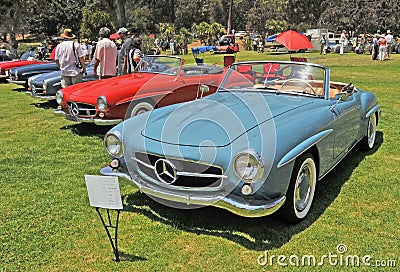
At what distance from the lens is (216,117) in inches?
156

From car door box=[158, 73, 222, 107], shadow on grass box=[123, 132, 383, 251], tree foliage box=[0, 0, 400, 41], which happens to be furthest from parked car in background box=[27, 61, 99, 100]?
tree foliage box=[0, 0, 400, 41]

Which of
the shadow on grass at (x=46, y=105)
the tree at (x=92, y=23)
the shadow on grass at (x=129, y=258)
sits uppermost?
the tree at (x=92, y=23)

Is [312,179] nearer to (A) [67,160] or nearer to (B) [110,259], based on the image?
(B) [110,259]

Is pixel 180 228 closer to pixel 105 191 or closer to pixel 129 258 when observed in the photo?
pixel 129 258

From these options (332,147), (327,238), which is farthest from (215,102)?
(327,238)

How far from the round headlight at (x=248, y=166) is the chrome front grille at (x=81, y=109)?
429 centimetres

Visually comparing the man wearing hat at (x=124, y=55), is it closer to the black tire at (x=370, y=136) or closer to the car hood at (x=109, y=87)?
the car hood at (x=109, y=87)

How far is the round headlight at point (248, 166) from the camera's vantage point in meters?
3.18

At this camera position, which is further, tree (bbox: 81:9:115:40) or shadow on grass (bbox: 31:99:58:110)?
tree (bbox: 81:9:115:40)

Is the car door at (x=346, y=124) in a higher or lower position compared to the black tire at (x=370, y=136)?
higher

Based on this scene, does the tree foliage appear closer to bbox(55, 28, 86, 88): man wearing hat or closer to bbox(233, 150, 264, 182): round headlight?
bbox(55, 28, 86, 88): man wearing hat

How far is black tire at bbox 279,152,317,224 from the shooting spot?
141 inches

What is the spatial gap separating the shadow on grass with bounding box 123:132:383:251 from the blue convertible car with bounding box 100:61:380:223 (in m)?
0.15

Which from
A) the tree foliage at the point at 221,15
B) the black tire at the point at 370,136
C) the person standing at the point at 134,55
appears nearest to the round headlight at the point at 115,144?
the black tire at the point at 370,136
